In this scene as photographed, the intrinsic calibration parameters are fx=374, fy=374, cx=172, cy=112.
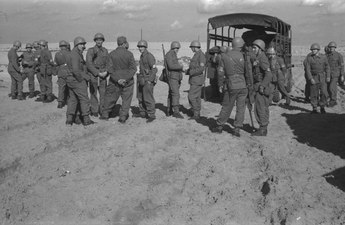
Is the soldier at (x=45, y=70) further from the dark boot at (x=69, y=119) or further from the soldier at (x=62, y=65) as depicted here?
the dark boot at (x=69, y=119)

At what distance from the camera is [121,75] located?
8398 mm

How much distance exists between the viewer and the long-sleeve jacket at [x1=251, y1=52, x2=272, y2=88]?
24.5 ft

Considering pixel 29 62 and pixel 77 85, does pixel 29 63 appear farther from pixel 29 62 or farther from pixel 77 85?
pixel 77 85

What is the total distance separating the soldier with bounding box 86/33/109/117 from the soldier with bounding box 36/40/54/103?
107 inches

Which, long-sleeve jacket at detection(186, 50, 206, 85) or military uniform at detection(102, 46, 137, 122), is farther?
long-sleeve jacket at detection(186, 50, 206, 85)

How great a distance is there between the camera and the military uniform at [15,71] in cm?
1178

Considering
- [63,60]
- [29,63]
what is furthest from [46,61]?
[63,60]

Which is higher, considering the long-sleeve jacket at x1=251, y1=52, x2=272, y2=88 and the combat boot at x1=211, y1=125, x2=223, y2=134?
the long-sleeve jacket at x1=251, y1=52, x2=272, y2=88

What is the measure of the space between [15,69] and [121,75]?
17.3ft

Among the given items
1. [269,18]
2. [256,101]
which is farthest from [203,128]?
[269,18]

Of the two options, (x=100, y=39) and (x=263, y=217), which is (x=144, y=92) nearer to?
(x=100, y=39)

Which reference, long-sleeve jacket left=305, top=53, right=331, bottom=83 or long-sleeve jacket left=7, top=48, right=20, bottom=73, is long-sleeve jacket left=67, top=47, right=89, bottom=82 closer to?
long-sleeve jacket left=7, top=48, right=20, bottom=73

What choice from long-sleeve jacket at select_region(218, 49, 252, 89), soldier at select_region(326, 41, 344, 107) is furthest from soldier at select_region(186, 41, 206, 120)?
soldier at select_region(326, 41, 344, 107)

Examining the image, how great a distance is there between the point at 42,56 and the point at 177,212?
850 cm
